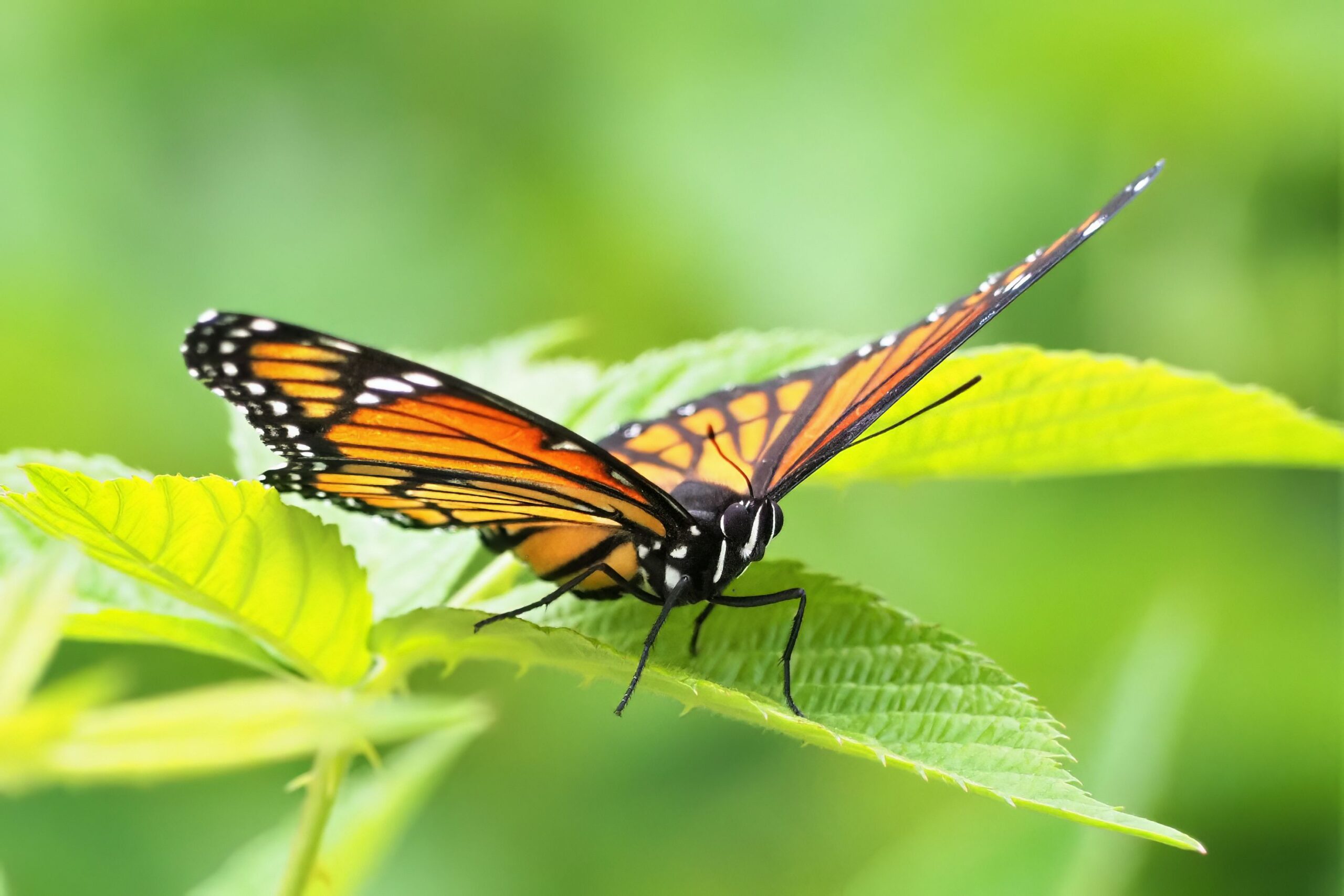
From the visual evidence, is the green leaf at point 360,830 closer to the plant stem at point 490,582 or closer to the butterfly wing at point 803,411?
the plant stem at point 490,582

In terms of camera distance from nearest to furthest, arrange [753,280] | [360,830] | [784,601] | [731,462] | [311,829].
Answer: [311,829], [784,601], [360,830], [731,462], [753,280]

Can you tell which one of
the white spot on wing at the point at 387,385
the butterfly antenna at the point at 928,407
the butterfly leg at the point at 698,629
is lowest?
the butterfly leg at the point at 698,629

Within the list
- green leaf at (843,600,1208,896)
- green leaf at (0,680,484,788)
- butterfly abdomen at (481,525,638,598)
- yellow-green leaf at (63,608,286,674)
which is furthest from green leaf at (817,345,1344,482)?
green leaf at (0,680,484,788)

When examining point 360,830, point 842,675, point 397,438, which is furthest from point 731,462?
point 360,830

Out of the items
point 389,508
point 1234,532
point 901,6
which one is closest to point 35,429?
point 389,508

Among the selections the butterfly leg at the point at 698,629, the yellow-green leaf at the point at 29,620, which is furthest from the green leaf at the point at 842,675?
the yellow-green leaf at the point at 29,620

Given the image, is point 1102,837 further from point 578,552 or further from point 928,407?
point 578,552
